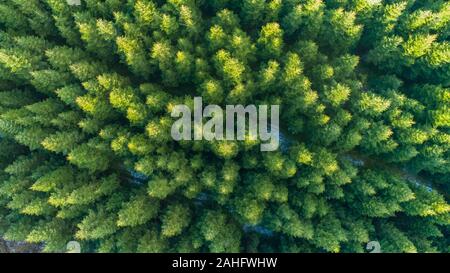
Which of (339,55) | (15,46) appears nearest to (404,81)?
(339,55)

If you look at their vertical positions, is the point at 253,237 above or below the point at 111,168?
below

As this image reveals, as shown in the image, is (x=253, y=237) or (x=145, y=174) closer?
(x=145, y=174)

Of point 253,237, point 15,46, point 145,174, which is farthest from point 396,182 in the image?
point 15,46

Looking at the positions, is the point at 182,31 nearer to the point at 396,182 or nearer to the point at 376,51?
the point at 376,51
